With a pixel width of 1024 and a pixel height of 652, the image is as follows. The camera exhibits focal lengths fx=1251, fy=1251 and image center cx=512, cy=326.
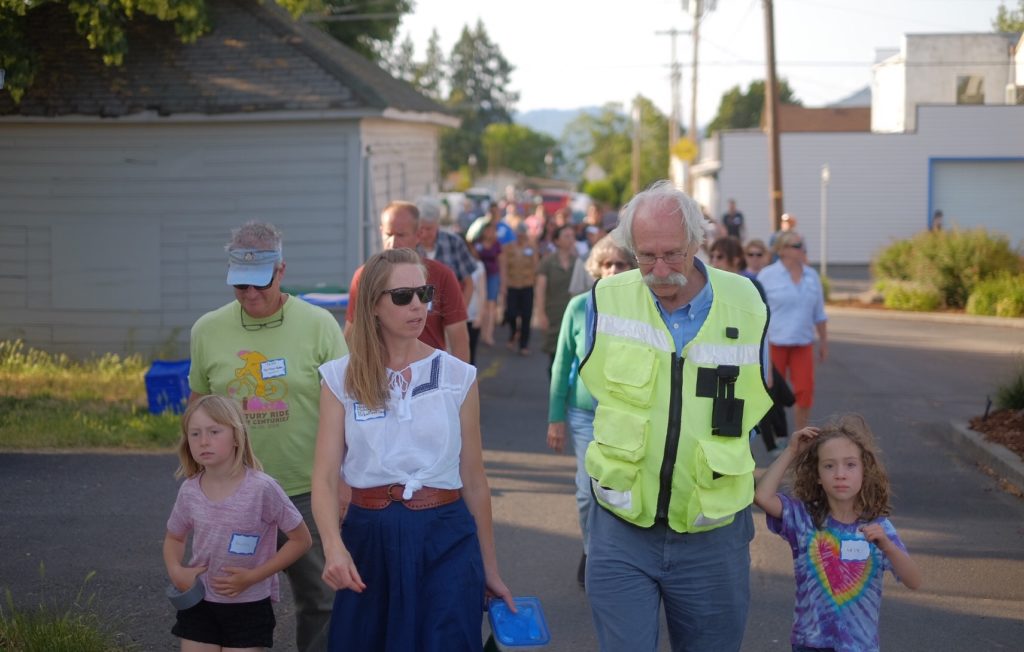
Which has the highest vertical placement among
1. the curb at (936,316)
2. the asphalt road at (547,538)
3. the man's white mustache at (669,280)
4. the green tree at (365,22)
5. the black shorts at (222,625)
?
the green tree at (365,22)

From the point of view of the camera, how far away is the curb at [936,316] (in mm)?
22531

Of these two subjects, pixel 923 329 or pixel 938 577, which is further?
pixel 923 329

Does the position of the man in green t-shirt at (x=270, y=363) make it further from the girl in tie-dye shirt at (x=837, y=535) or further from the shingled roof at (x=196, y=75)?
the shingled roof at (x=196, y=75)

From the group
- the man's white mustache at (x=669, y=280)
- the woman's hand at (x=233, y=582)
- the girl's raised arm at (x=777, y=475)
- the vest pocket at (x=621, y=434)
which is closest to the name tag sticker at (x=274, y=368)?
the woman's hand at (x=233, y=582)

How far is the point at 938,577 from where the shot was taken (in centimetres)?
738

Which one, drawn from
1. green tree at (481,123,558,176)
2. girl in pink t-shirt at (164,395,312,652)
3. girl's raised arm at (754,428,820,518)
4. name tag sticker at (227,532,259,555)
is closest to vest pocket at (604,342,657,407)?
girl's raised arm at (754,428,820,518)

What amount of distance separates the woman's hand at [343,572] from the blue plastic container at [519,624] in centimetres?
48

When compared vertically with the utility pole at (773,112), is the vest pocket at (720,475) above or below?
below

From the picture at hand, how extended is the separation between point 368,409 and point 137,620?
9.93 feet

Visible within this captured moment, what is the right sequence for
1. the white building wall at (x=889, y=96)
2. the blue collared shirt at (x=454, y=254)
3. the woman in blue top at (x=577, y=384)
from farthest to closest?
the white building wall at (x=889, y=96), the blue collared shirt at (x=454, y=254), the woman in blue top at (x=577, y=384)

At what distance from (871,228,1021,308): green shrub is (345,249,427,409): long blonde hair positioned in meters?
22.5

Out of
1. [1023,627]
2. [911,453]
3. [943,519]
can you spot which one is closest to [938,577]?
[1023,627]

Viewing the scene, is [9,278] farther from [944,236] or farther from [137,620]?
[944,236]

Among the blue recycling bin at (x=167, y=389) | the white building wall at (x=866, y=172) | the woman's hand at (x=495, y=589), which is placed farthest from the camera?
the white building wall at (x=866, y=172)
